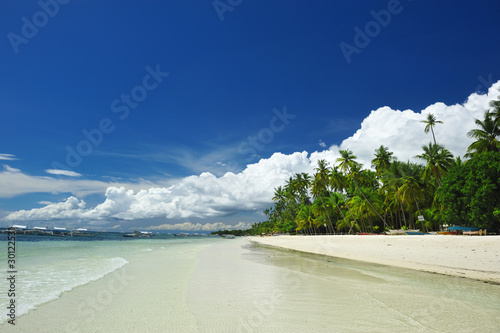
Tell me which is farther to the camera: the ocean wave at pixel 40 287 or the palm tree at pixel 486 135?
the palm tree at pixel 486 135

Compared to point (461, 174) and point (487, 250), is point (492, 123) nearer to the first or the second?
point (461, 174)

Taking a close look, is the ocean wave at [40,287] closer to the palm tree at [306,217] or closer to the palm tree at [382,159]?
the palm tree at [382,159]

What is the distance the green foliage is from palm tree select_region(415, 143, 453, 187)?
10.2 metres

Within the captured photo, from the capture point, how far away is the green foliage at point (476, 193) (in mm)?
24869

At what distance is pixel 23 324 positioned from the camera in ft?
19.7

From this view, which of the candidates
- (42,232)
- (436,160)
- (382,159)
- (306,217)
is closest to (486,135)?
(436,160)

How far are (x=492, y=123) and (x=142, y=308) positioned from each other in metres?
42.8

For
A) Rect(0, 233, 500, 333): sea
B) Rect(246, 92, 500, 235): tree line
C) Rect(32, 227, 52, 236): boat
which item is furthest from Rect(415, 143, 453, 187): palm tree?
Rect(32, 227, 52, 236): boat

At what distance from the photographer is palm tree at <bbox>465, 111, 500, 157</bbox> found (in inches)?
1302

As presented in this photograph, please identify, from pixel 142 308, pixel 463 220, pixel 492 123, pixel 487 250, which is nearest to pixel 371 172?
pixel 492 123

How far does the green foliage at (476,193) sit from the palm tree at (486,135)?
7574mm

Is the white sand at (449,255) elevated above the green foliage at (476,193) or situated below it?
below

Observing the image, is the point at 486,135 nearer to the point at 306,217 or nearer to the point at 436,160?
the point at 436,160

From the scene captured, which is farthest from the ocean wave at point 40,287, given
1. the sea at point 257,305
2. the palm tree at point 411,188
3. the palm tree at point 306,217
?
the palm tree at point 306,217
